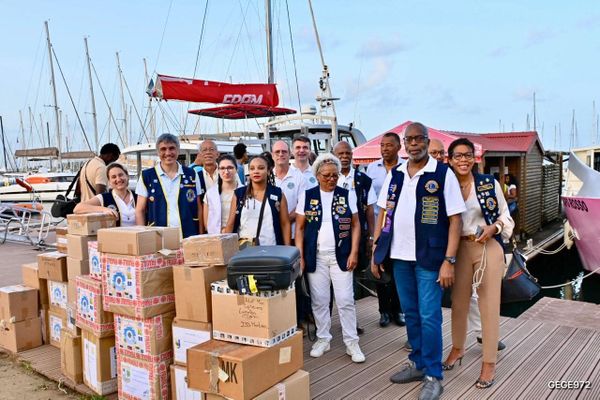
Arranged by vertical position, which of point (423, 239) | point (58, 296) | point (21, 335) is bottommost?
point (21, 335)

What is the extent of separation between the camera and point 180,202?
4051mm

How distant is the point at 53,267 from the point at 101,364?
3.94 ft

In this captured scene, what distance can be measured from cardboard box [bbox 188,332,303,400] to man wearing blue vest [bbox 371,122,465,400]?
0.97m

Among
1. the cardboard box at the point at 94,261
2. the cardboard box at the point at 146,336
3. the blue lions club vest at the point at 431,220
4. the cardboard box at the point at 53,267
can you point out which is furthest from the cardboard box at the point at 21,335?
the blue lions club vest at the point at 431,220

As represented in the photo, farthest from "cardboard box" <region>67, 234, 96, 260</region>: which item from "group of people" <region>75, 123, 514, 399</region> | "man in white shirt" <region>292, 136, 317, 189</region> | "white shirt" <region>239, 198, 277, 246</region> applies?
"man in white shirt" <region>292, 136, 317, 189</region>

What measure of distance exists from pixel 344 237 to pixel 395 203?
62cm

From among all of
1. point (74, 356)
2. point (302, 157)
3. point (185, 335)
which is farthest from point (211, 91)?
point (185, 335)

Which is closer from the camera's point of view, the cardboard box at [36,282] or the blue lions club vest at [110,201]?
the blue lions club vest at [110,201]

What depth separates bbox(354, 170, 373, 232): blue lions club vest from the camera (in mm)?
3988

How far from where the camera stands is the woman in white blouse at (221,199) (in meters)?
4.05

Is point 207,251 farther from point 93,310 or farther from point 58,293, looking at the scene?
point 58,293

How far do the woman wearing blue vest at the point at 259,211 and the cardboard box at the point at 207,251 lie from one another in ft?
2.73

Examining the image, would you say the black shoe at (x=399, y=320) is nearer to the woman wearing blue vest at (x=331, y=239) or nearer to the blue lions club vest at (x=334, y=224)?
the woman wearing blue vest at (x=331, y=239)

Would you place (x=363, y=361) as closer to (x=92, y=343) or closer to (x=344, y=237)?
(x=344, y=237)
